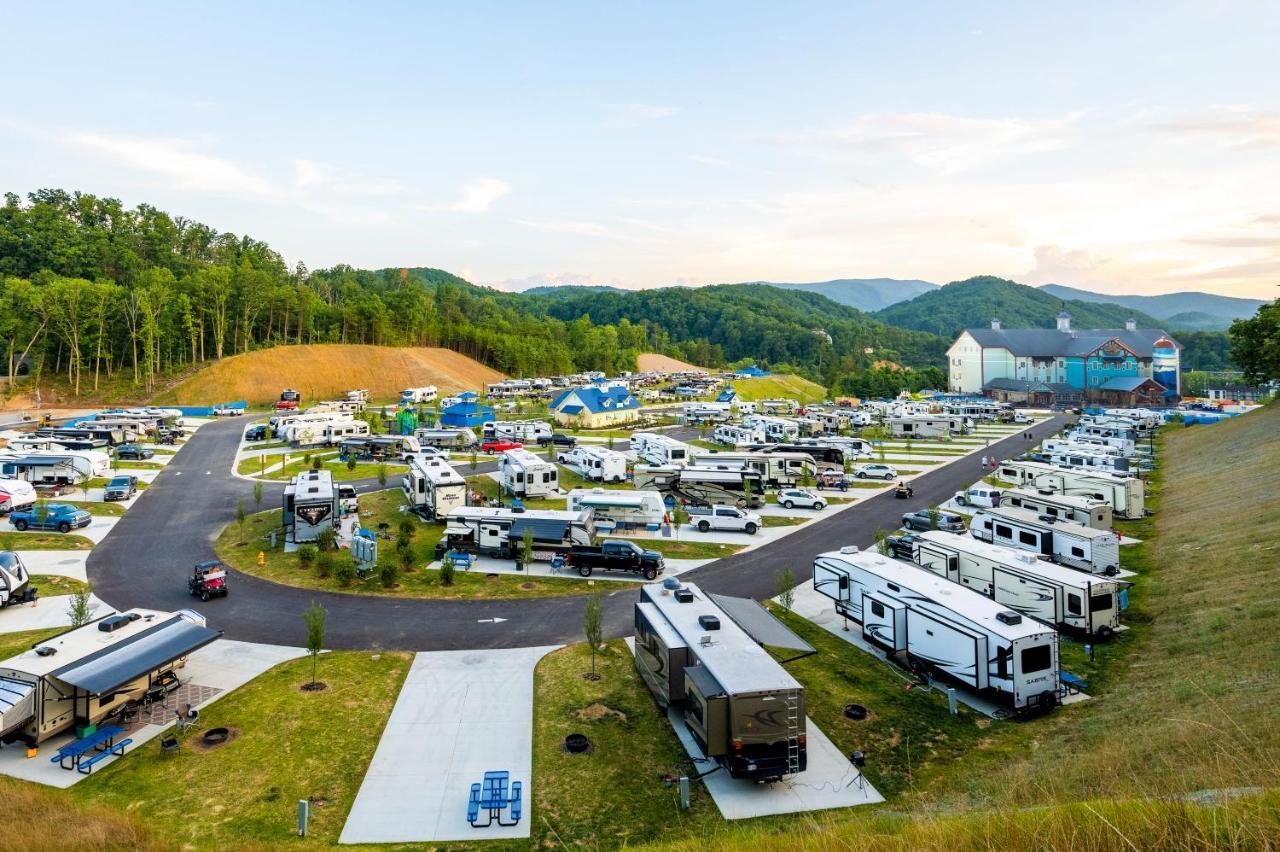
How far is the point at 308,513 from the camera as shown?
3000cm

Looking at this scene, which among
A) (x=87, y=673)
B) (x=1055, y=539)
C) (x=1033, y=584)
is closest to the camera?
(x=87, y=673)

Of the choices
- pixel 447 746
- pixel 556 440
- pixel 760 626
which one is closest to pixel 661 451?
pixel 556 440

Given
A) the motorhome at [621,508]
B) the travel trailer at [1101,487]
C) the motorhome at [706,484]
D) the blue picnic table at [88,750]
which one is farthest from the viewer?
the motorhome at [706,484]

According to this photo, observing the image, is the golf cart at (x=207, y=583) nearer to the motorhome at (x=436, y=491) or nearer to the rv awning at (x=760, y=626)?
the motorhome at (x=436, y=491)

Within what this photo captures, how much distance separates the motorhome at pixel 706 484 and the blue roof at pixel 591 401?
1407 inches

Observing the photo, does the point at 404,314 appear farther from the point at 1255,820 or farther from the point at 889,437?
the point at 1255,820

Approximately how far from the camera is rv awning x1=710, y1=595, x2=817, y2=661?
673 inches

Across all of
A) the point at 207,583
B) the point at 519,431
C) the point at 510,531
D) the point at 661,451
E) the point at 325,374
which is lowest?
the point at 207,583

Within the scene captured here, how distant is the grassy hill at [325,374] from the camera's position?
88.1 metres

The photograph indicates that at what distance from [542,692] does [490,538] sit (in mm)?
12398

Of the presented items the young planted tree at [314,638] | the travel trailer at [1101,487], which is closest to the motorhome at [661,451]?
the travel trailer at [1101,487]

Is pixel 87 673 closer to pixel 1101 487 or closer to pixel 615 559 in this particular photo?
pixel 615 559

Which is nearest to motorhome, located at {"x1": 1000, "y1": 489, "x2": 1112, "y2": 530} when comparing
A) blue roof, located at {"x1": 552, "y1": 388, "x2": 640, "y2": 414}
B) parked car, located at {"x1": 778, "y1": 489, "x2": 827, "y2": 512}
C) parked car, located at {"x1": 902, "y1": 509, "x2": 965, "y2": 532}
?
parked car, located at {"x1": 902, "y1": 509, "x2": 965, "y2": 532}

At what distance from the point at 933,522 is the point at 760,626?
760 inches
